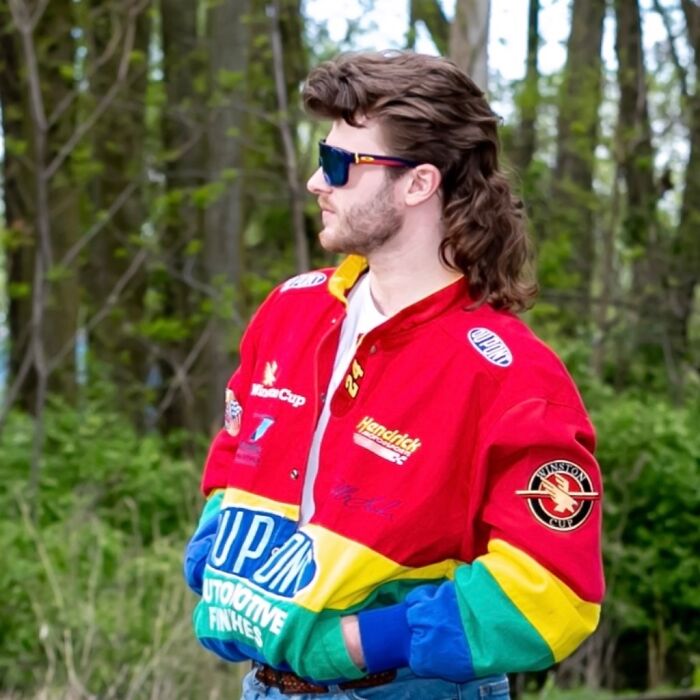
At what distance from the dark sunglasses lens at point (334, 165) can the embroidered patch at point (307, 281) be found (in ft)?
0.91

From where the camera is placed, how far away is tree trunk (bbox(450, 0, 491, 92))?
731 cm

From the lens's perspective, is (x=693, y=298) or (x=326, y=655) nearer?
(x=326, y=655)

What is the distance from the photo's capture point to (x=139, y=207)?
542 inches

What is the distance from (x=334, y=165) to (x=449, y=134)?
23cm

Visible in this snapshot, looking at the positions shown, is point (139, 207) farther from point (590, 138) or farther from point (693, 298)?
point (693, 298)

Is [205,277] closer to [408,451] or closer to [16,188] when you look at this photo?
[16,188]

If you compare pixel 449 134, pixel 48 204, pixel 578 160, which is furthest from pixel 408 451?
pixel 578 160

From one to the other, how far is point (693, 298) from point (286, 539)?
11.4 m

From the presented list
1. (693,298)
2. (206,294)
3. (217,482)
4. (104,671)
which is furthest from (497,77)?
(217,482)

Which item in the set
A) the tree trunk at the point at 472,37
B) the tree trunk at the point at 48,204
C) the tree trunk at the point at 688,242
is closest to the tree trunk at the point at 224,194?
the tree trunk at the point at 48,204

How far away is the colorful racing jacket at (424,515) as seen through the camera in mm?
2541

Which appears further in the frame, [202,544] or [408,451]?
[202,544]

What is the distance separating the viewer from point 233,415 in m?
3.07
